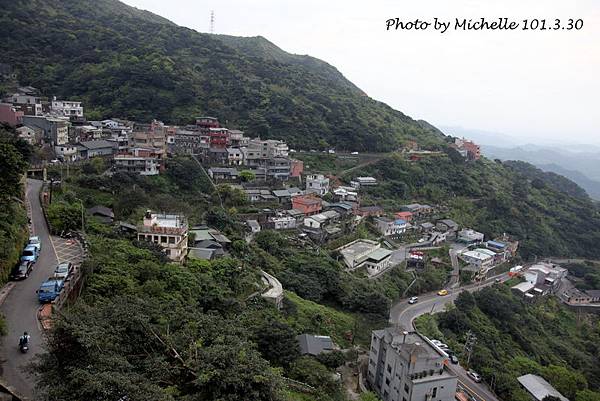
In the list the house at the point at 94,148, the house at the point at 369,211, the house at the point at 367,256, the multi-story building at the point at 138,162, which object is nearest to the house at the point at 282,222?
the house at the point at 367,256

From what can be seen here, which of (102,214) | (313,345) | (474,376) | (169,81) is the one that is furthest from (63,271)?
(169,81)

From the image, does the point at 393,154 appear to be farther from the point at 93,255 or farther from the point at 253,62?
the point at 93,255

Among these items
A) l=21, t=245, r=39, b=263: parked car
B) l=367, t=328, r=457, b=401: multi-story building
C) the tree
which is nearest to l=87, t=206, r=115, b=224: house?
l=21, t=245, r=39, b=263: parked car

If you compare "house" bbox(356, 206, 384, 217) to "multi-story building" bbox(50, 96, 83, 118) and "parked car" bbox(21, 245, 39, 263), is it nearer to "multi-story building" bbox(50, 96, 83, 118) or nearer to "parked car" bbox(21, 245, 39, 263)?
"multi-story building" bbox(50, 96, 83, 118)

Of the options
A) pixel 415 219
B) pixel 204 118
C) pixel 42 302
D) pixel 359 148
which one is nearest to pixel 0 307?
pixel 42 302

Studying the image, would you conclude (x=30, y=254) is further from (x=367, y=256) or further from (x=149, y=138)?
(x=367, y=256)

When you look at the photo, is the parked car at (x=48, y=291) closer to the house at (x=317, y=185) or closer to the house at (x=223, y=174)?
the house at (x=223, y=174)

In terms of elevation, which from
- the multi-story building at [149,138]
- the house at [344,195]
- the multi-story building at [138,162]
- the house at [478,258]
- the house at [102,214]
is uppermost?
the multi-story building at [149,138]
